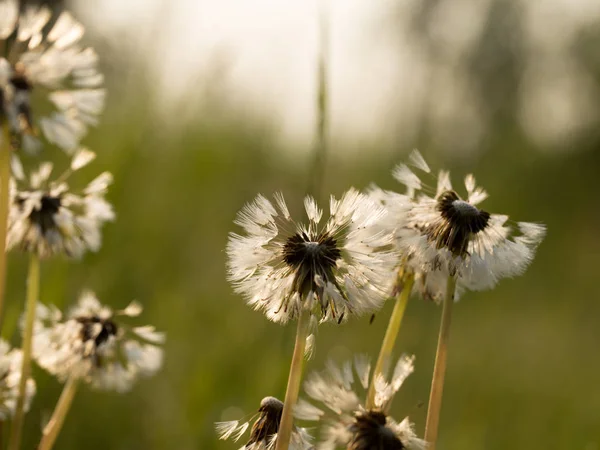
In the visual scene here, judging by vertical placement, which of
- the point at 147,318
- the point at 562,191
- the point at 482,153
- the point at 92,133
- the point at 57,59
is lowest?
the point at 57,59

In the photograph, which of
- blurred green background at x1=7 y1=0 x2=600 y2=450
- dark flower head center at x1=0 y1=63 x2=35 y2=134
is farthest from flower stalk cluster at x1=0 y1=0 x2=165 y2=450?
blurred green background at x1=7 y1=0 x2=600 y2=450

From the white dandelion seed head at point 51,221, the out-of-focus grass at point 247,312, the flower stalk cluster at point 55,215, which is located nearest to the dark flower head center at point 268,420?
the out-of-focus grass at point 247,312

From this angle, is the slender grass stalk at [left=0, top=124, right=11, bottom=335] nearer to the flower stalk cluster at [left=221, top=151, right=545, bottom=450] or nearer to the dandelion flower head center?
the dandelion flower head center

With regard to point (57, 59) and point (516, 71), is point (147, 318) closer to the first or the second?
point (57, 59)

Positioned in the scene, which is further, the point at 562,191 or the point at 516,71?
the point at 516,71

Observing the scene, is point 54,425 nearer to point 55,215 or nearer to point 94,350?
point 94,350

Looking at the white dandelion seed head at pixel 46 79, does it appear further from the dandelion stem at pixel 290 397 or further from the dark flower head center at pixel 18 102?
the dandelion stem at pixel 290 397

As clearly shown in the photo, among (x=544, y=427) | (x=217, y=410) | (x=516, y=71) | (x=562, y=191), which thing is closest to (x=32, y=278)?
(x=217, y=410)

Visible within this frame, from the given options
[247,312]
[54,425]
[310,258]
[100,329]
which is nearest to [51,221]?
[100,329]
